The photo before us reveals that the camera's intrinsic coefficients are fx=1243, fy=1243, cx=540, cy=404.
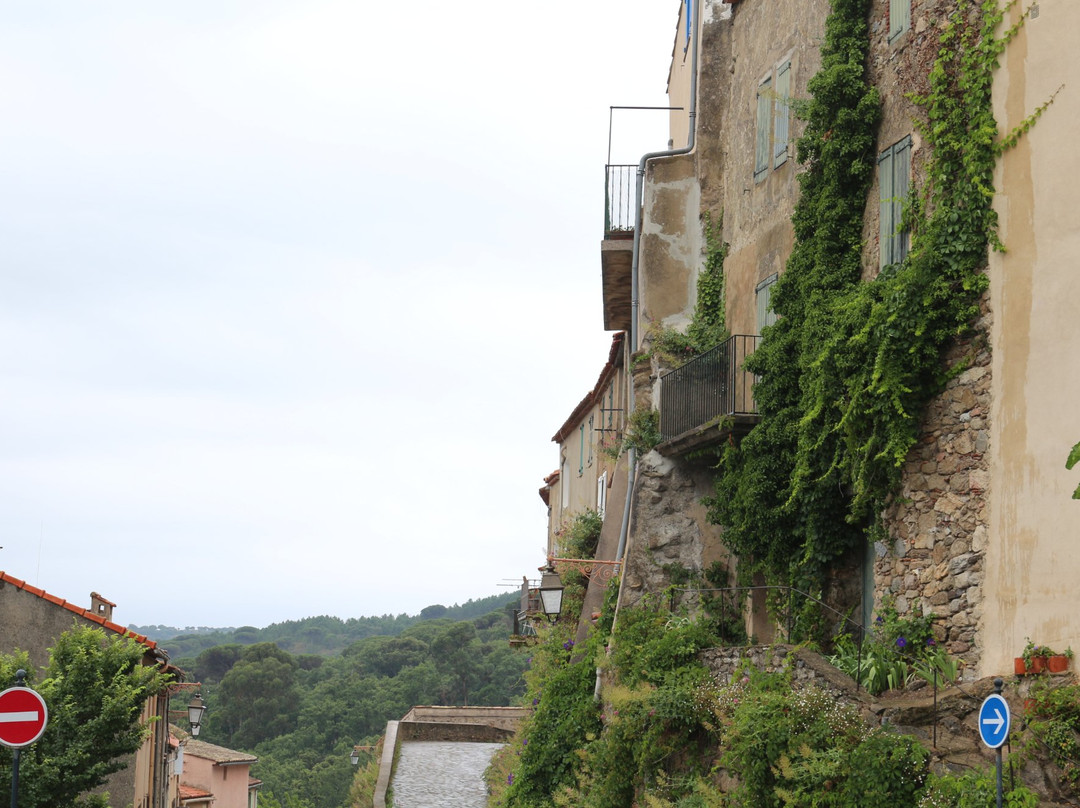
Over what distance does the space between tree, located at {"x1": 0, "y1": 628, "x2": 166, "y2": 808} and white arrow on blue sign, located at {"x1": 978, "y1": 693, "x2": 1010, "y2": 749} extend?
46.0 ft

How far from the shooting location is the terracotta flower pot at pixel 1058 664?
11.4m

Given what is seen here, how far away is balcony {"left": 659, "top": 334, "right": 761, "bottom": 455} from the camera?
18.4 meters

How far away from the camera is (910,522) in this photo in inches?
557

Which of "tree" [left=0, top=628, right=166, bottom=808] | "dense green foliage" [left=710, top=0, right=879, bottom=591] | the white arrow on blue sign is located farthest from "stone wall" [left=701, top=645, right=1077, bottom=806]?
"tree" [left=0, top=628, right=166, bottom=808]

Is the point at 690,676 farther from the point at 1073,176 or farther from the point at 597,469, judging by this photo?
the point at 597,469

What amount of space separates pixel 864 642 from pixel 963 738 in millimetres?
3042

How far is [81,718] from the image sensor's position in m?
19.1

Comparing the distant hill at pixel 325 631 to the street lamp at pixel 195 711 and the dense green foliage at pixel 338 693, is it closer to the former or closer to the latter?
the dense green foliage at pixel 338 693

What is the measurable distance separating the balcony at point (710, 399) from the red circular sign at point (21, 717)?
989 cm

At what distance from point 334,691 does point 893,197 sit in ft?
242

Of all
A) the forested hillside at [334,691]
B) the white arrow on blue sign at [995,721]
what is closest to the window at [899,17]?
the white arrow on blue sign at [995,721]

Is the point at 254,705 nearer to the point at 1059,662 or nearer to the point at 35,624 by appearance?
the point at 35,624

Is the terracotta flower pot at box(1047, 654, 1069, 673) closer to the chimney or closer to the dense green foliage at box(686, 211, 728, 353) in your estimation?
the dense green foliage at box(686, 211, 728, 353)

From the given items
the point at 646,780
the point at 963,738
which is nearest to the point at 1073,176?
the point at 963,738
